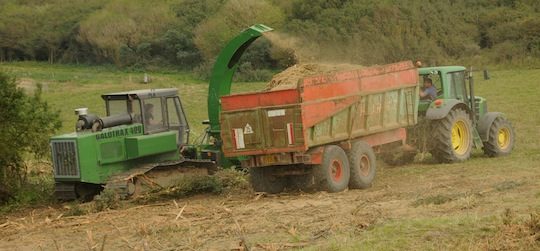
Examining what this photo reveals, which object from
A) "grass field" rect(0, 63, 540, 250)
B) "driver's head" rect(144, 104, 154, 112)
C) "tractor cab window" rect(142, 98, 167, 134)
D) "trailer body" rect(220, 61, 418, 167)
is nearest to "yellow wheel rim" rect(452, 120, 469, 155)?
"grass field" rect(0, 63, 540, 250)

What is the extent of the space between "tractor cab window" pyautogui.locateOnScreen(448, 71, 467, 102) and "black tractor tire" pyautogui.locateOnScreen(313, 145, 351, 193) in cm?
471

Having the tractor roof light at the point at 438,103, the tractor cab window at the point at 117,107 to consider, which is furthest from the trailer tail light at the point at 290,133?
the tractor roof light at the point at 438,103

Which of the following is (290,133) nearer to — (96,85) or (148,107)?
(148,107)

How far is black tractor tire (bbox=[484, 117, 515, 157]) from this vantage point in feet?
60.8

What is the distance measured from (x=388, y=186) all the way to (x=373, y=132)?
3.87 feet

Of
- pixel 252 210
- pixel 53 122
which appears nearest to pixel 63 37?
pixel 53 122

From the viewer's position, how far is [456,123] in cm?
1791

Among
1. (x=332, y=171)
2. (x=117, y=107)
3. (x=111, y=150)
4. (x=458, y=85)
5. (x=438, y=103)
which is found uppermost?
(x=117, y=107)

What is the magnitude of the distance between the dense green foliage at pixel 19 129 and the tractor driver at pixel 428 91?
752 cm

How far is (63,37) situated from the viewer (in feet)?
222

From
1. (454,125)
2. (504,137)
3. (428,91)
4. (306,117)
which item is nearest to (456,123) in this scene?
(454,125)

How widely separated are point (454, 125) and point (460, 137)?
43 centimetres

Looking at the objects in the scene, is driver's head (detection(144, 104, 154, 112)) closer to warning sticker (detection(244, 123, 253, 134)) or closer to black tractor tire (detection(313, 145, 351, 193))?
warning sticker (detection(244, 123, 253, 134))

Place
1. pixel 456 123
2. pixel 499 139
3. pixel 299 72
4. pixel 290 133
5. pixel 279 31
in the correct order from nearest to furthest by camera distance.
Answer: pixel 290 133
pixel 299 72
pixel 456 123
pixel 499 139
pixel 279 31
